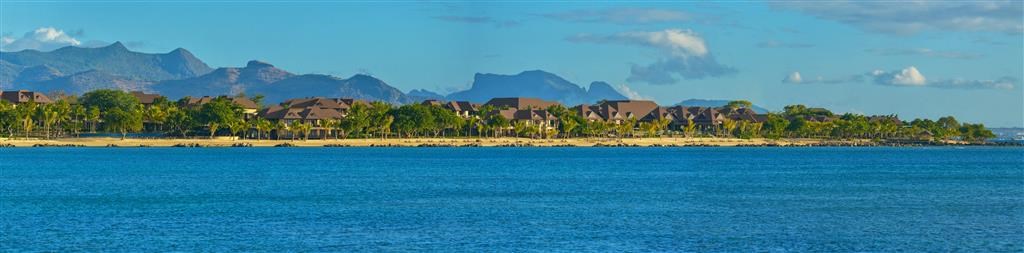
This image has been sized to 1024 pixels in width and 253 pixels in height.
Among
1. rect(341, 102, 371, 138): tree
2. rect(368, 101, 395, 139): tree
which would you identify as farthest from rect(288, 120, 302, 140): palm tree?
rect(368, 101, 395, 139): tree

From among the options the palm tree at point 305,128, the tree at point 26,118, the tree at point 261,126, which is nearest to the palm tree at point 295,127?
the palm tree at point 305,128

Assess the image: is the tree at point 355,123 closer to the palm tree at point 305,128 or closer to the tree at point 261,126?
the palm tree at point 305,128

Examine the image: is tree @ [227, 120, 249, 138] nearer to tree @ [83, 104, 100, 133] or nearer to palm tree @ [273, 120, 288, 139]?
palm tree @ [273, 120, 288, 139]

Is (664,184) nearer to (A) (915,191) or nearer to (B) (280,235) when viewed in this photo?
(A) (915,191)

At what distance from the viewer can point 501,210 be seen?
59.2 m

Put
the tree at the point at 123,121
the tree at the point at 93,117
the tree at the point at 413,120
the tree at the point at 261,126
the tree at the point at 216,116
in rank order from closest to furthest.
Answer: the tree at the point at 123,121
the tree at the point at 216,116
the tree at the point at 93,117
the tree at the point at 261,126
the tree at the point at 413,120

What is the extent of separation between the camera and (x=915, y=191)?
77062mm

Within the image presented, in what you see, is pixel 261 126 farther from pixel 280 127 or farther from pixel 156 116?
pixel 156 116

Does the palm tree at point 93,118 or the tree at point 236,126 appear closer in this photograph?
the tree at point 236,126

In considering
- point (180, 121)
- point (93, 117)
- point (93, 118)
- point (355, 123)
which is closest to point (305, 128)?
point (355, 123)

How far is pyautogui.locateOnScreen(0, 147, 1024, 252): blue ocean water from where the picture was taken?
44.7m

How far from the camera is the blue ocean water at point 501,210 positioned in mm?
44719

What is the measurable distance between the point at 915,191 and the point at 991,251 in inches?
1413

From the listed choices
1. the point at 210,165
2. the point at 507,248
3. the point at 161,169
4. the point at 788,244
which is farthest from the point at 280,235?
the point at 210,165
